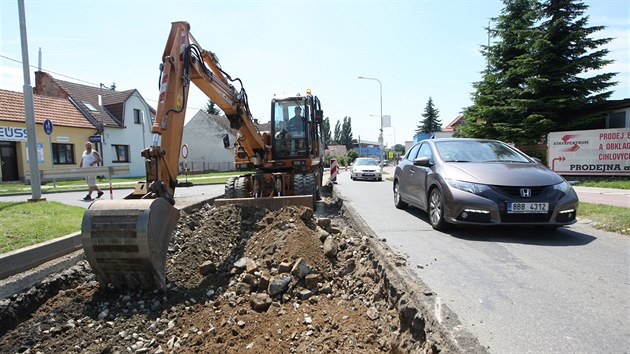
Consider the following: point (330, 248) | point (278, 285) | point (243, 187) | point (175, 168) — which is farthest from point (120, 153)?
point (278, 285)

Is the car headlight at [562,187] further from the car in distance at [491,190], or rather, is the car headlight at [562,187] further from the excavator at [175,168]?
the excavator at [175,168]

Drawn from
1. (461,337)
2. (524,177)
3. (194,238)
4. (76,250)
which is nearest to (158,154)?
(194,238)

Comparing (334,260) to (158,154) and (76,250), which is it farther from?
(76,250)

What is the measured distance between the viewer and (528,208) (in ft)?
17.1

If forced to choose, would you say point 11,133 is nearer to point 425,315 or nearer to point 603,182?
point 425,315

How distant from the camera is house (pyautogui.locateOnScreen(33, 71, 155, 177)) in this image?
95.3 ft

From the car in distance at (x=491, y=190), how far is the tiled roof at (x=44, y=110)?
2472 centimetres

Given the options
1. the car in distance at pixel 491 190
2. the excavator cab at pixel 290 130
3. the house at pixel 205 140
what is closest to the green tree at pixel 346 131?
the house at pixel 205 140

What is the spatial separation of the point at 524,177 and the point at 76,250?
21.3 ft

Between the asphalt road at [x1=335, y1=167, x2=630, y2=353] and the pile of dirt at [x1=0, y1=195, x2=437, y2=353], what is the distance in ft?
2.09

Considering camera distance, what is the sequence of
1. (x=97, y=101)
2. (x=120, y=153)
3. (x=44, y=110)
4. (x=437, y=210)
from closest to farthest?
(x=437, y=210)
(x=44, y=110)
(x=120, y=153)
(x=97, y=101)

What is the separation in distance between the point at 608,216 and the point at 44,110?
30.7 meters

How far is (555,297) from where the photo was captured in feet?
10.6

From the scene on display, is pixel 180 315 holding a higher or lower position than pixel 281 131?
lower
